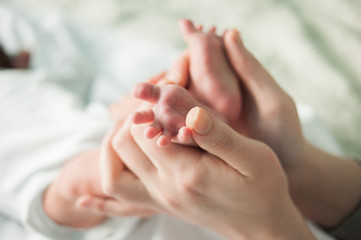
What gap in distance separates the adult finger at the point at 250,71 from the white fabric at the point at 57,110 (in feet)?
1.04

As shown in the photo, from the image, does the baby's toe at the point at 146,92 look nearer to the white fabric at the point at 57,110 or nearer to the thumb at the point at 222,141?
the thumb at the point at 222,141

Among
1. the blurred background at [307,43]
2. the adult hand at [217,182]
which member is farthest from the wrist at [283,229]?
the blurred background at [307,43]

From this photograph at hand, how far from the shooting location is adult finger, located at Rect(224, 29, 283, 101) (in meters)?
0.53

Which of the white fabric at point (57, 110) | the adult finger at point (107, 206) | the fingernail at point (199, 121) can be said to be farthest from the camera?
the white fabric at point (57, 110)

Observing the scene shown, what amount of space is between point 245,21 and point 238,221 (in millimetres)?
757

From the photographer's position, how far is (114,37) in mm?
1226

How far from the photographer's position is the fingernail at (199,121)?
34 cm

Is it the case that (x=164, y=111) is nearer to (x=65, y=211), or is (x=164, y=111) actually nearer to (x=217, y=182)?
(x=217, y=182)

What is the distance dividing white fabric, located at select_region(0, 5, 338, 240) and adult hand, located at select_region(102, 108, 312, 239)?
18 cm

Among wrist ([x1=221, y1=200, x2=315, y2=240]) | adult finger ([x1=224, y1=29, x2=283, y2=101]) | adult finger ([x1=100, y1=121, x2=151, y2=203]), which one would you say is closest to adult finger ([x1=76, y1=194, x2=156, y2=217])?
adult finger ([x1=100, y1=121, x2=151, y2=203])

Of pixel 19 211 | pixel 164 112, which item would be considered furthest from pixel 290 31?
pixel 19 211

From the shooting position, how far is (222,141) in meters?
0.37

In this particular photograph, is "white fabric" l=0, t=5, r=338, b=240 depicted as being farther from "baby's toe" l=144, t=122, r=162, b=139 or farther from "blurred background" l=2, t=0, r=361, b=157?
"baby's toe" l=144, t=122, r=162, b=139

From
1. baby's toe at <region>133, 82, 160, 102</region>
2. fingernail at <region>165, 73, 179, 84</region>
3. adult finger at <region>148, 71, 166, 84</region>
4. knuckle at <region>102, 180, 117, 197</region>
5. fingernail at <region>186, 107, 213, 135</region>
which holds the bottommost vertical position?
knuckle at <region>102, 180, 117, 197</region>
